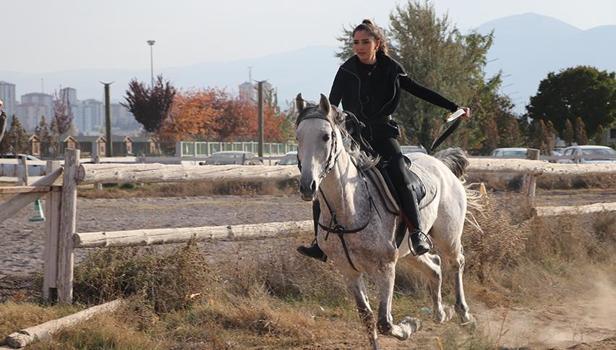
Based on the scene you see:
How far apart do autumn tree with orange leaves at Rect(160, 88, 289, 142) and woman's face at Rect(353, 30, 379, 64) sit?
62422mm

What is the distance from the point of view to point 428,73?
40188 mm

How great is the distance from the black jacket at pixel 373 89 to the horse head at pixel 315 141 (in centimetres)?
67

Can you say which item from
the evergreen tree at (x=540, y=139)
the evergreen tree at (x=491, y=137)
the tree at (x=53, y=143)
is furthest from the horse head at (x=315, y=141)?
the tree at (x=53, y=143)

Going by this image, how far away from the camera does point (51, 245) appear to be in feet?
26.6

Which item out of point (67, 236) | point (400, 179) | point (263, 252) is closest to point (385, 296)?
point (400, 179)

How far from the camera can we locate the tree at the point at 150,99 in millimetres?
67562

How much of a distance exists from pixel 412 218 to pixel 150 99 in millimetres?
62670

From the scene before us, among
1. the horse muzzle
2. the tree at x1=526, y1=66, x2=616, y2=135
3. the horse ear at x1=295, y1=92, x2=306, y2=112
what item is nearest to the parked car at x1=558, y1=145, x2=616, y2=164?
the tree at x1=526, y1=66, x2=616, y2=135

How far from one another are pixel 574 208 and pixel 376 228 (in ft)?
23.2

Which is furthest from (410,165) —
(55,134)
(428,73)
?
(55,134)

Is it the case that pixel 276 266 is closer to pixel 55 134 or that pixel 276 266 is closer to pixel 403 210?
pixel 403 210

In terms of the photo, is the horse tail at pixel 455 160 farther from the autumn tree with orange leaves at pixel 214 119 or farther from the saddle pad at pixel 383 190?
the autumn tree with orange leaves at pixel 214 119

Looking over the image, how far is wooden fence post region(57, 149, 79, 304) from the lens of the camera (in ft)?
26.4

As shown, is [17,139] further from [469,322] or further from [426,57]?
[469,322]
